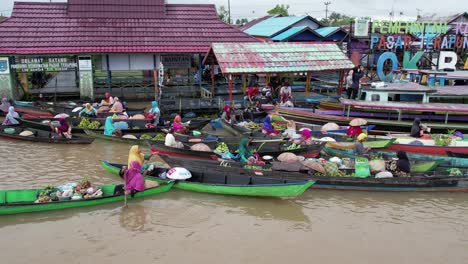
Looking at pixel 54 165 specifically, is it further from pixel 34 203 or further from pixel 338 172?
pixel 338 172

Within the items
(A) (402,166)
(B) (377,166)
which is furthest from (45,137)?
(A) (402,166)

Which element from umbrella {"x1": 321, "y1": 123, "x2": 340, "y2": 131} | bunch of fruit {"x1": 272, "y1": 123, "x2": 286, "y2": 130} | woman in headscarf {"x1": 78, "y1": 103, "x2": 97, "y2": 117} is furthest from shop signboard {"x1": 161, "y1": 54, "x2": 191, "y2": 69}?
umbrella {"x1": 321, "y1": 123, "x2": 340, "y2": 131}

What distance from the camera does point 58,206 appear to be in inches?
402

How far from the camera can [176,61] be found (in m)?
24.7

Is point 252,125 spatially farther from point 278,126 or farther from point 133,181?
point 133,181

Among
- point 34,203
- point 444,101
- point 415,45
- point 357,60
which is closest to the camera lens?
point 34,203

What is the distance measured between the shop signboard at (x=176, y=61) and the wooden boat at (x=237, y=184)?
13.0m

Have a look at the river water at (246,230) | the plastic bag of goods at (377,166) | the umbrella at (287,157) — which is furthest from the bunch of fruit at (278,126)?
→ the river water at (246,230)

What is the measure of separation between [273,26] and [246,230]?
29340 millimetres

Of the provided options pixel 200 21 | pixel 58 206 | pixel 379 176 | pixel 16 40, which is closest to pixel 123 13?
pixel 200 21

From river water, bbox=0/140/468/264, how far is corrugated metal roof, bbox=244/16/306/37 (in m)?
24.1

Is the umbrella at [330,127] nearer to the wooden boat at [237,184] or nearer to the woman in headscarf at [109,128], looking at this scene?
the wooden boat at [237,184]

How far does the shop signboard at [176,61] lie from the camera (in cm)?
2447

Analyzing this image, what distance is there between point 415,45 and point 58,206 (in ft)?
87.5
